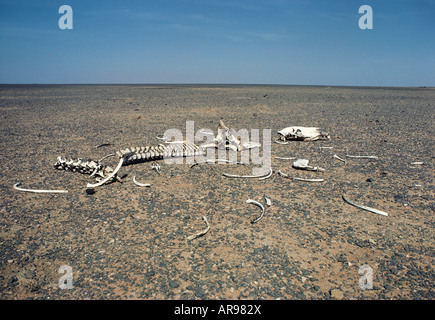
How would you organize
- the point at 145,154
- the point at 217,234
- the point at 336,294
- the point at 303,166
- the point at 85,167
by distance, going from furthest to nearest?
the point at 145,154 → the point at 303,166 → the point at 85,167 → the point at 217,234 → the point at 336,294

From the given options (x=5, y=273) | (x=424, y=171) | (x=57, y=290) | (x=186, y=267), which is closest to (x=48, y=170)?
(x=5, y=273)

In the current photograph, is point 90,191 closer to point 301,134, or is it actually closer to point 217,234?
point 217,234

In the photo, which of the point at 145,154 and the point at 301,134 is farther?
the point at 301,134

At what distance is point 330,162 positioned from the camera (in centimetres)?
659

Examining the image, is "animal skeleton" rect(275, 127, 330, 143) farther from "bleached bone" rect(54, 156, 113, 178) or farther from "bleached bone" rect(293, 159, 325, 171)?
"bleached bone" rect(54, 156, 113, 178)

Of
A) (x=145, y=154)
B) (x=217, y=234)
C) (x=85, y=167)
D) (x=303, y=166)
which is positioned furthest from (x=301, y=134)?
(x=85, y=167)

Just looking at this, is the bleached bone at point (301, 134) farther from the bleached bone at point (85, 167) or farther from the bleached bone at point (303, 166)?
the bleached bone at point (85, 167)

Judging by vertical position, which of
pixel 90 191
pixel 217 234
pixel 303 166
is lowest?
pixel 217 234

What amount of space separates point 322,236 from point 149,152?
14.5 feet

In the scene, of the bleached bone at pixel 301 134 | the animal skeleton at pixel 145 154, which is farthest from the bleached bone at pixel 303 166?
the bleached bone at pixel 301 134

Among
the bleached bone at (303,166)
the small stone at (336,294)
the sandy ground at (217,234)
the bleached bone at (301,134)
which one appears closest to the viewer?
the small stone at (336,294)

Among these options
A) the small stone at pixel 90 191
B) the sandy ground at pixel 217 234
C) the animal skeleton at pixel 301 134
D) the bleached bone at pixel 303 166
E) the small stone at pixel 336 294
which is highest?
the animal skeleton at pixel 301 134

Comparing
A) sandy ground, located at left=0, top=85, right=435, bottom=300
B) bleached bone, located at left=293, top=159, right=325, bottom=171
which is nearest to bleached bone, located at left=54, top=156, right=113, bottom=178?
sandy ground, located at left=0, top=85, right=435, bottom=300
